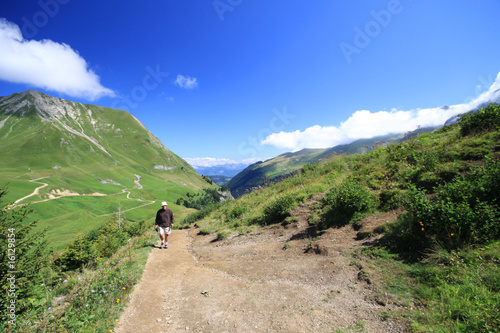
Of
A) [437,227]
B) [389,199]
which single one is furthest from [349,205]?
[437,227]

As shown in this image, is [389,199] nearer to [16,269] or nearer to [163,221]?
[163,221]

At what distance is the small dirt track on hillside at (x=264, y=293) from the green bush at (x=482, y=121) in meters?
7.97

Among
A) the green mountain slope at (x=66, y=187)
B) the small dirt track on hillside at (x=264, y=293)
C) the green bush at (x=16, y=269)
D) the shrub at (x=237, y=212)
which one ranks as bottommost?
the small dirt track on hillside at (x=264, y=293)

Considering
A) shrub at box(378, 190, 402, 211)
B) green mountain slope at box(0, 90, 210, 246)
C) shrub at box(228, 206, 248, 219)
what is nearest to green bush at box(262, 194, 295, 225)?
shrub at box(228, 206, 248, 219)

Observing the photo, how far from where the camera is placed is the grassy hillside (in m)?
3.77

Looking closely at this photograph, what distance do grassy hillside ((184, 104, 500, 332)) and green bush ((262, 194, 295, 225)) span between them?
57 centimetres

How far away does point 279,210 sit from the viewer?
1332 centimetres

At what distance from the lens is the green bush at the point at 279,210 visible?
42.7 feet

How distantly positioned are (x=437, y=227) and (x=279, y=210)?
844 cm

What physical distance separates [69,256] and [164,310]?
35.2ft

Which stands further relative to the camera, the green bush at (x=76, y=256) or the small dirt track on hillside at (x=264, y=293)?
the green bush at (x=76, y=256)

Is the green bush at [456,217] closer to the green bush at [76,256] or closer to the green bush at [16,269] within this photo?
the green bush at [16,269]

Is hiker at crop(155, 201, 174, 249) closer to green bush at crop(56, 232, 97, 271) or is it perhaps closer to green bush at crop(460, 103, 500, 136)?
green bush at crop(56, 232, 97, 271)

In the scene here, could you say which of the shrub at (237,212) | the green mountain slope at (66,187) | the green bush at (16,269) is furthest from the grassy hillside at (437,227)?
the green mountain slope at (66,187)
